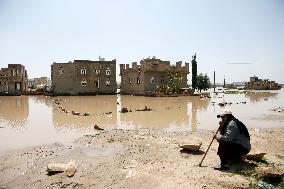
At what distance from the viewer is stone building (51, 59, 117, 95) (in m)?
49.6

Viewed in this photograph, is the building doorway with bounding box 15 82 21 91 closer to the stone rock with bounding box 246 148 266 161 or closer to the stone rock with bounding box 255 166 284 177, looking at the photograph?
the stone rock with bounding box 246 148 266 161

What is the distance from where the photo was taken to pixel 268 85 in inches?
3580

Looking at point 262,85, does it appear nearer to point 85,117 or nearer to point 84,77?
point 84,77

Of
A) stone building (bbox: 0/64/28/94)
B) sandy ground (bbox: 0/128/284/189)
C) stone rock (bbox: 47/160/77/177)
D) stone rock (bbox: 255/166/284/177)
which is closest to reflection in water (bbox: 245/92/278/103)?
sandy ground (bbox: 0/128/284/189)

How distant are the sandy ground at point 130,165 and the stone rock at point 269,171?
20 centimetres

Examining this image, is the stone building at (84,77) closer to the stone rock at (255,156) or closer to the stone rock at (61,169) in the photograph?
the stone rock at (61,169)

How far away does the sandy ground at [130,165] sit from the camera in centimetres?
657

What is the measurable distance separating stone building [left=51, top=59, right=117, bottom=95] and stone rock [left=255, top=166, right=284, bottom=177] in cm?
4510

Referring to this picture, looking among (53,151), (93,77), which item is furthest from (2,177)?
(93,77)

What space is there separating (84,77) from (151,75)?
12349 millimetres

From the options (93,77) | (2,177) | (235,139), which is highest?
(93,77)

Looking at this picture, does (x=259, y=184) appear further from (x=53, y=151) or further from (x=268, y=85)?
(x=268, y=85)

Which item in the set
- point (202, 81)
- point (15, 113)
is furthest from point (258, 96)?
point (15, 113)

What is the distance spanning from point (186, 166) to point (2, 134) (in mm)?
10300
